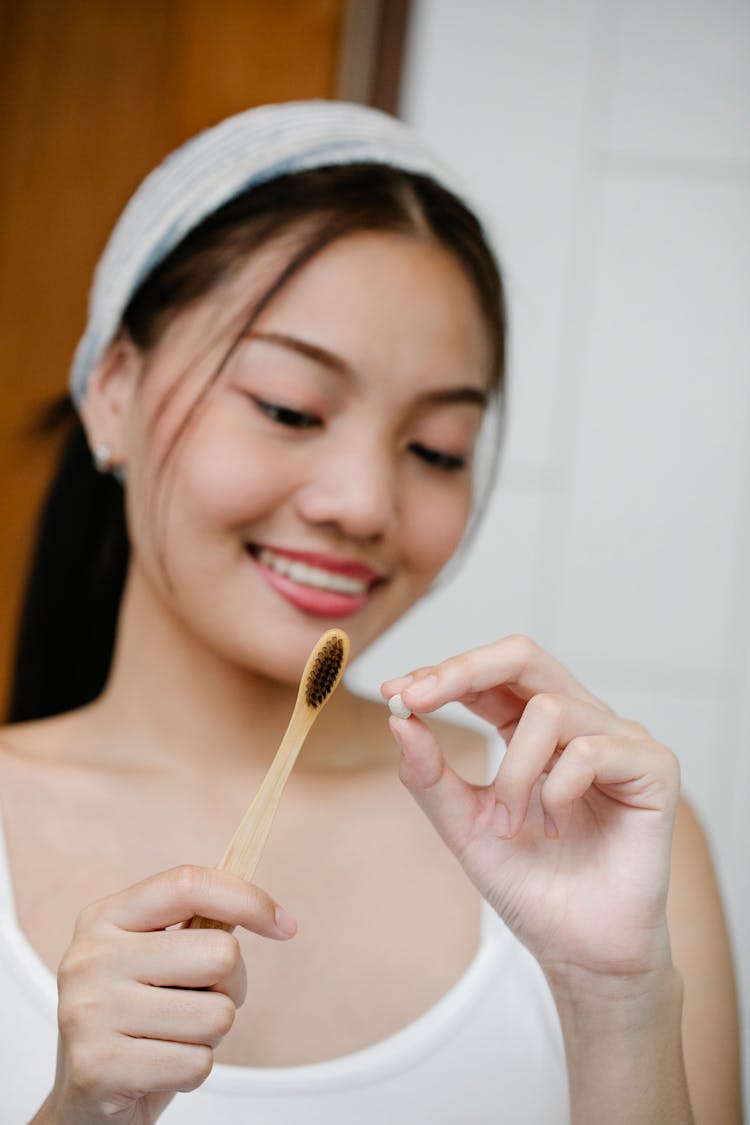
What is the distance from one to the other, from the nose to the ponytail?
0.26 meters

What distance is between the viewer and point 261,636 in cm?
69

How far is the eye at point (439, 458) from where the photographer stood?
0.72 meters

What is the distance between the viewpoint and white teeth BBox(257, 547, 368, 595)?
Answer: 0.69 meters

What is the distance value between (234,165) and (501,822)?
0.45 metres

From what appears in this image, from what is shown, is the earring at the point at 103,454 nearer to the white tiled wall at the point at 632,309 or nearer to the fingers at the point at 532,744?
the fingers at the point at 532,744

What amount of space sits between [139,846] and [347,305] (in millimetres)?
351

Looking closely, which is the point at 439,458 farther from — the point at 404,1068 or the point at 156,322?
the point at 404,1068

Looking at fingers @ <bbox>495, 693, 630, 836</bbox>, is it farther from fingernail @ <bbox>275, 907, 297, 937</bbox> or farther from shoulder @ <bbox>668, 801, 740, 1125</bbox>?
shoulder @ <bbox>668, 801, 740, 1125</bbox>

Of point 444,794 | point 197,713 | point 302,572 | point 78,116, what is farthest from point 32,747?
point 78,116

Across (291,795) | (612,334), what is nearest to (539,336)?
(612,334)

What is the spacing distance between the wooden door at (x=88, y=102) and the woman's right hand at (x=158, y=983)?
2.70ft

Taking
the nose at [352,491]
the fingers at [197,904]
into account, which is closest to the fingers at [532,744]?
the fingers at [197,904]

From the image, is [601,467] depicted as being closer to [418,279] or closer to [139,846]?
[418,279]

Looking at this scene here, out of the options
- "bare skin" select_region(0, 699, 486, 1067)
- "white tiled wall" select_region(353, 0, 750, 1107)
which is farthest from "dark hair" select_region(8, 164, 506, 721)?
"white tiled wall" select_region(353, 0, 750, 1107)
